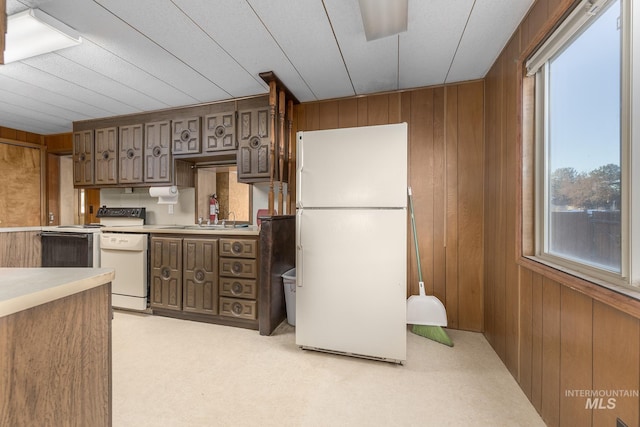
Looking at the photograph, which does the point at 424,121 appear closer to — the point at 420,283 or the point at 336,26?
the point at 336,26

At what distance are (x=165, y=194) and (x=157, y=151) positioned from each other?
0.50 metres

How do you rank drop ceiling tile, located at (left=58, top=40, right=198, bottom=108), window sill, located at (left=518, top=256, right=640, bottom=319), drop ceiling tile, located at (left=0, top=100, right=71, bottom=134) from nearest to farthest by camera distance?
window sill, located at (left=518, top=256, right=640, bottom=319) < drop ceiling tile, located at (left=58, top=40, right=198, bottom=108) < drop ceiling tile, located at (left=0, top=100, right=71, bottom=134)

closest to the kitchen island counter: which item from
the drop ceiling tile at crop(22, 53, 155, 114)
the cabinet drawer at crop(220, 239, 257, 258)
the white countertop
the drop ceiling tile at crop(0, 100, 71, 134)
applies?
the white countertop

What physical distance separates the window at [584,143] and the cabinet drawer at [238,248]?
2.08 metres

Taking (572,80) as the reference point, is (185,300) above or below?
below

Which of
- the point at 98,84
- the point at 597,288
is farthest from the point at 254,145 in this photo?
the point at 597,288

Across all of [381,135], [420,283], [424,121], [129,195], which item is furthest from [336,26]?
[129,195]

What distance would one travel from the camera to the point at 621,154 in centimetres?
103

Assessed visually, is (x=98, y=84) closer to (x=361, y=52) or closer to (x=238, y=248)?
(x=238, y=248)

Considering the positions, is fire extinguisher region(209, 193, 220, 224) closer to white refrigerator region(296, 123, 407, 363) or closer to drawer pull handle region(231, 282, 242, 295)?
drawer pull handle region(231, 282, 242, 295)

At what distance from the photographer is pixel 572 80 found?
1352 mm

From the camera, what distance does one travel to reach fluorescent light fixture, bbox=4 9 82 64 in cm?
163

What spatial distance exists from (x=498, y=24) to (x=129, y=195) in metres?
4.25

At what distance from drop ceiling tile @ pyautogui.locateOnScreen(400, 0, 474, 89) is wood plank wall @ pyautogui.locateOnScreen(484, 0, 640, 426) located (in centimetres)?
38
